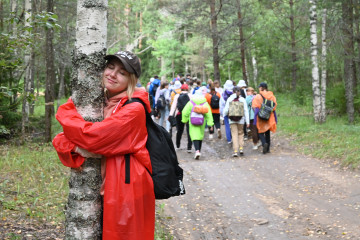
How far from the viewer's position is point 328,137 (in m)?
12.4

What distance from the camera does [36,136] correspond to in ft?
50.0

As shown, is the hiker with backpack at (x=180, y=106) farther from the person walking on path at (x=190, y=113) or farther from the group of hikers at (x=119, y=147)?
the group of hikers at (x=119, y=147)

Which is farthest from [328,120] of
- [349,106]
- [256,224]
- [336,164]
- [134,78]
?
[134,78]

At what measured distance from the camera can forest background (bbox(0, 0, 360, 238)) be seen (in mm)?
7762

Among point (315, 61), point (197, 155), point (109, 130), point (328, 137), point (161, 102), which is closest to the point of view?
point (109, 130)

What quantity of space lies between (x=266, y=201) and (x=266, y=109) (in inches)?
177

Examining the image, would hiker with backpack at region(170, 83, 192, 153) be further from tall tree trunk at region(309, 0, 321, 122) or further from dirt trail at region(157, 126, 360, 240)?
tall tree trunk at region(309, 0, 321, 122)

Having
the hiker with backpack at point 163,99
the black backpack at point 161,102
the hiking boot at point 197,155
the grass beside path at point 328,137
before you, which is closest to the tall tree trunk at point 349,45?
the grass beside path at point 328,137

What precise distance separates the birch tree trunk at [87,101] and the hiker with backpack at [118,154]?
0.27 ft

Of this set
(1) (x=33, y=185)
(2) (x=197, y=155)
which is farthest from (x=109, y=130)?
(2) (x=197, y=155)

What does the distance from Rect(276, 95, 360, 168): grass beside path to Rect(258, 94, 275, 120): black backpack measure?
158cm

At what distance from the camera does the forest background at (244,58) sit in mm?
7762

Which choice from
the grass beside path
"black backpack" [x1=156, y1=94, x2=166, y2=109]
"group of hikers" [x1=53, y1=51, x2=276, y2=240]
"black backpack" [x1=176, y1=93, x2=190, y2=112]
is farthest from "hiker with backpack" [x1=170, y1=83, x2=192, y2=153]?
"group of hikers" [x1=53, y1=51, x2=276, y2=240]

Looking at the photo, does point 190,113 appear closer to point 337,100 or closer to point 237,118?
point 237,118
